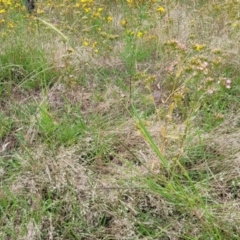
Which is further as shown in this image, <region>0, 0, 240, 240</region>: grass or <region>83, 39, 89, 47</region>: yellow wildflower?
<region>83, 39, 89, 47</region>: yellow wildflower

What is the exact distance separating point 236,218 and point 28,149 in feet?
3.15

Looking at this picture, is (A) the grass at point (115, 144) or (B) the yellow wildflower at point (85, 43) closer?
(A) the grass at point (115, 144)

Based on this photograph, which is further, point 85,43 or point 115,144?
point 85,43

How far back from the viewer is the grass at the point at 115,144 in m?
1.50

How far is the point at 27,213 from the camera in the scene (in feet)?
5.10

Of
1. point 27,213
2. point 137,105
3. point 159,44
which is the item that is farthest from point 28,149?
point 159,44

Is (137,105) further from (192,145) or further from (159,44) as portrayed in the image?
(159,44)

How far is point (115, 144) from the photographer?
1923mm

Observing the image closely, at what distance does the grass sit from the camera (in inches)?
59.1

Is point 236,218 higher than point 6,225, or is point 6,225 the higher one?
point 236,218

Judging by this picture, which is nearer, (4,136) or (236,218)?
(236,218)

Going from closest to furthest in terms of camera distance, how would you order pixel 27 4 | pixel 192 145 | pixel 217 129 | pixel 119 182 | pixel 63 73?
pixel 119 182
pixel 192 145
pixel 217 129
pixel 63 73
pixel 27 4

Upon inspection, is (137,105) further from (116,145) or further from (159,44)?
(159,44)

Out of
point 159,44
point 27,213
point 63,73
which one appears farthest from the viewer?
point 159,44
